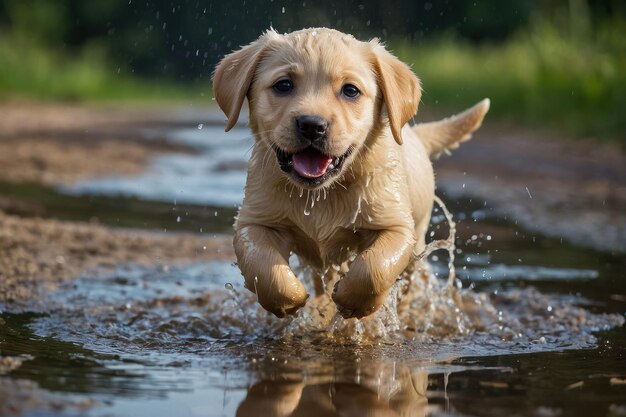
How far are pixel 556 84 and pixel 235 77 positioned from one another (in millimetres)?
10687

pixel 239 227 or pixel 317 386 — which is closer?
pixel 317 386

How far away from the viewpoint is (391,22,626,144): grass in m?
13.2

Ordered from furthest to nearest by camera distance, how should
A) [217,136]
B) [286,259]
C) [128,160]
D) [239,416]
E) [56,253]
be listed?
[217,136] < [128,160] < [56,253] < [286,259] < [239,416]

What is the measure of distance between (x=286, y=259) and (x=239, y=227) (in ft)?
0.79

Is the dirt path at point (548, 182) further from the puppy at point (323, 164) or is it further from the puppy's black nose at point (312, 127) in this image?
the puppy's black nose at point (312, 127)

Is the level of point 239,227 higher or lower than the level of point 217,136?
higher

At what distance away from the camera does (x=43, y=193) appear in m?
9.44

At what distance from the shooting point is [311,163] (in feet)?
14.6

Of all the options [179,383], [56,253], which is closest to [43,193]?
[56,253]

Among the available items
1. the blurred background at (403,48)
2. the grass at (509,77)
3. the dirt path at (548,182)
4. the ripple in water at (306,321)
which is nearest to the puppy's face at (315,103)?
the ripple in water at (306,321)

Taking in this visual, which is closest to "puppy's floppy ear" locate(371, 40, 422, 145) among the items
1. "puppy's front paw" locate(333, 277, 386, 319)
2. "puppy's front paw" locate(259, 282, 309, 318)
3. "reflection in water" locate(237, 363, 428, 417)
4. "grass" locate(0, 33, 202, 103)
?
"puppy's front paw" locate(333, 277, 386, 319)

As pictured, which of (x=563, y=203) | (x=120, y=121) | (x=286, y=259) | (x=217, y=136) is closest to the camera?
(x=286, y=259)

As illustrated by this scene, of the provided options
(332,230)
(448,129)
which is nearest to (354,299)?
(332,230)

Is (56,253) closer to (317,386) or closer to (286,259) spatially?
(286,259)
